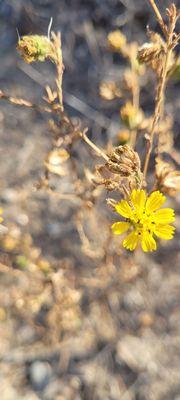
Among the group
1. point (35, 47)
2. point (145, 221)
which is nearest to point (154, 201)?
point (145, 221)

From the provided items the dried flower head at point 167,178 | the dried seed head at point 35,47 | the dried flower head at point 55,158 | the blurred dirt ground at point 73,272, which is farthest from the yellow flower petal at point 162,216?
the blurred dirt ground at point 73,272

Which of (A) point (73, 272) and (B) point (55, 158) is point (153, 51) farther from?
(A) point (73, 272)

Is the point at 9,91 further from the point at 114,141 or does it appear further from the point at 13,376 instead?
the point at 13,376

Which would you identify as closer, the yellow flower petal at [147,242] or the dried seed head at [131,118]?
the yellow flower petal at [147,242]

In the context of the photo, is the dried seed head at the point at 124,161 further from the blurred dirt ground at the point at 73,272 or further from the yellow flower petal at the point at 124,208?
the blurred dirt ground at the point at 73,272

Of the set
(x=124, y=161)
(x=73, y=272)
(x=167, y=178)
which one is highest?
(x=124, y=161)

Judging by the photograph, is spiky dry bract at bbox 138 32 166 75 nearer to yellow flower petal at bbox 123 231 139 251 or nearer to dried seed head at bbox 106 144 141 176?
dried seed head at bbox 106 144 141 176

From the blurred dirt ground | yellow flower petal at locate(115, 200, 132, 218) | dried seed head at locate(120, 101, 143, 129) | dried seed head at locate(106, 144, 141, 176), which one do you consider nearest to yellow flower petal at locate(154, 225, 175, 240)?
yellow flower petal at locate(115, 200, 132, 218)
